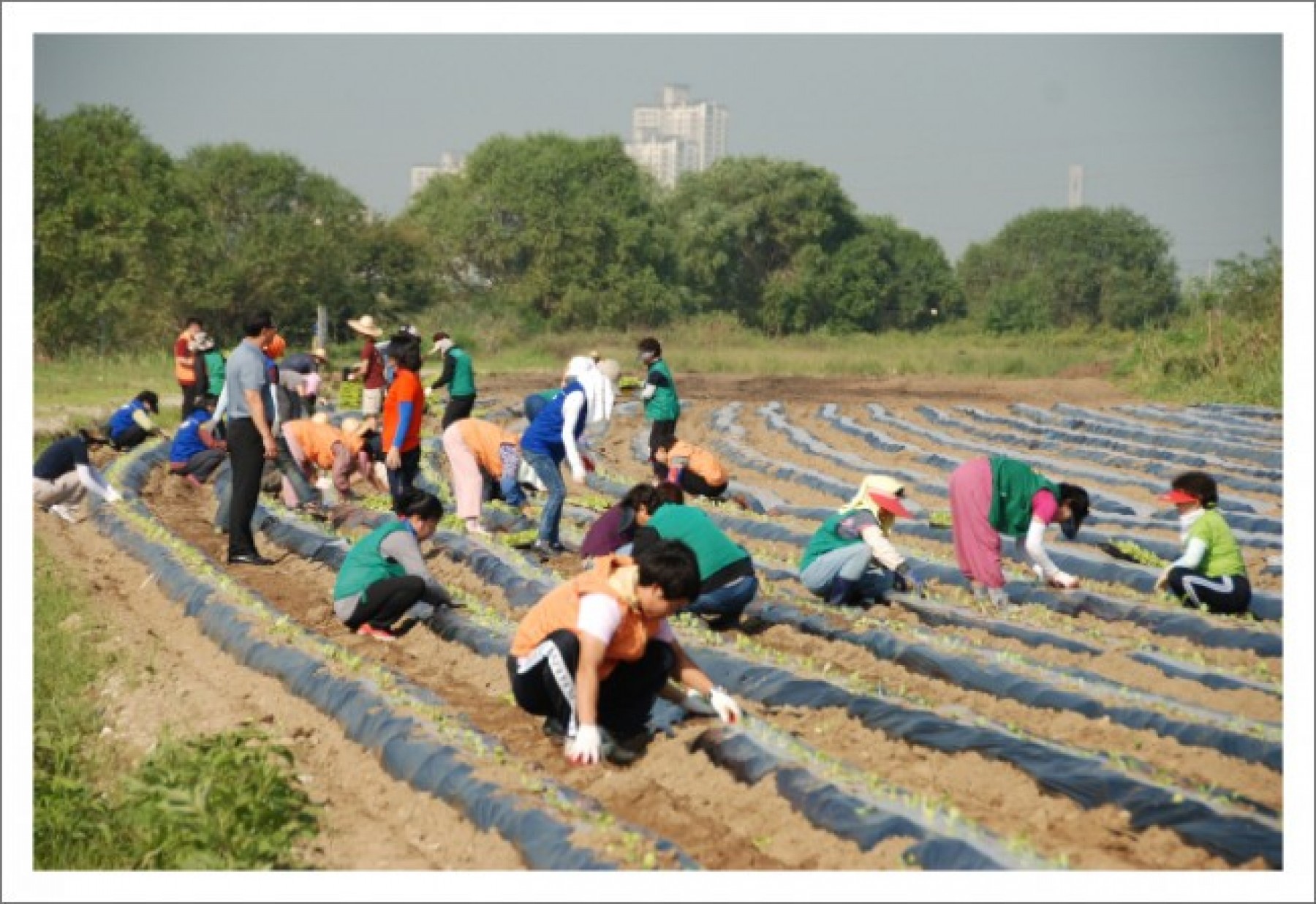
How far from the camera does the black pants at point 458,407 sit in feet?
43.2

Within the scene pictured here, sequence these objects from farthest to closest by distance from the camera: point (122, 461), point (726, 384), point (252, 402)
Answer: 1. point (726, 384)
2. point (122, 461)
3. point (252, 402)

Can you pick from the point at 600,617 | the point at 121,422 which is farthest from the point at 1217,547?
the point at 121,422

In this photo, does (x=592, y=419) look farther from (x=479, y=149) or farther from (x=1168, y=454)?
(x=479, y=149)


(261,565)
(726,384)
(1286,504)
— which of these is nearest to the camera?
(1286,504)

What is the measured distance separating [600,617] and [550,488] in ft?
14.6

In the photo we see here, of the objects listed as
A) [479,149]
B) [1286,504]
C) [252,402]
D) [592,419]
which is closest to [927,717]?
[1286,504]

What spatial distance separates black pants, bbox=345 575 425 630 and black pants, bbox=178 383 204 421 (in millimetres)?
6884

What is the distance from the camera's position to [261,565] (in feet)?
34.6

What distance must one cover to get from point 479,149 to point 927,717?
50.8 m

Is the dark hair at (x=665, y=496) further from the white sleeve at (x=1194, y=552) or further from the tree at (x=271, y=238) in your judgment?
the tree at (x=271, y=238)

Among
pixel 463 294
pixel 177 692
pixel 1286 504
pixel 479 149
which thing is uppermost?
pixel 479 149

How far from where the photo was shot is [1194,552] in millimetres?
8547

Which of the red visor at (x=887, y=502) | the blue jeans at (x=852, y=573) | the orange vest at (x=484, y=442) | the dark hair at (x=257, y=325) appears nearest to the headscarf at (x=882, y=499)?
the red visor at (x=887, y=502)

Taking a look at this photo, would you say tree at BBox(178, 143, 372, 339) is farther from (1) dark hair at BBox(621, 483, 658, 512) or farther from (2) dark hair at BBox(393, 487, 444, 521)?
A: (1) dark hair at BBox(621, 483, 658, 512)
